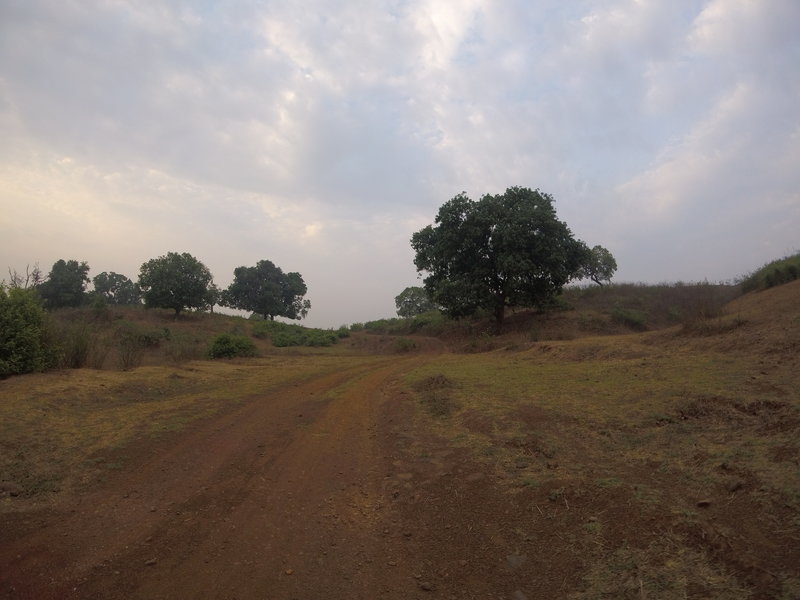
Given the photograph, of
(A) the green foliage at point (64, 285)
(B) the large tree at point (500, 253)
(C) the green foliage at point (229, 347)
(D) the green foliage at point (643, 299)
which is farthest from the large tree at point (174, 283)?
(D) the green foliage at point (643, 299)

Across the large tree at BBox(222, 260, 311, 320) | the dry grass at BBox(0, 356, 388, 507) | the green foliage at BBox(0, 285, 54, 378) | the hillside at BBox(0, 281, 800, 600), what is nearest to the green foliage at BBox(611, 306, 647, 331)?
the hillside at BBox(0, 281, 800, 600)

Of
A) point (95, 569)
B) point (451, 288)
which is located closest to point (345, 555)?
point (95, 569)

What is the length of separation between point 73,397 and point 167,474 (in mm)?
5551

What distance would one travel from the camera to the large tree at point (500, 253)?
2572 centimetres

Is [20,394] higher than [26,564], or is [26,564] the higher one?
[20,394]

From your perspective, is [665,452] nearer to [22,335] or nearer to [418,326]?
[22,335]

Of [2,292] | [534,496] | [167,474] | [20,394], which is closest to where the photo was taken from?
[534,496]

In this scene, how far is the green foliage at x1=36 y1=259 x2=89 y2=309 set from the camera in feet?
177

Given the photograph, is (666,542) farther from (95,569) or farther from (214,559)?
(95,569)

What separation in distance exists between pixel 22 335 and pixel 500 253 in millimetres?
21009

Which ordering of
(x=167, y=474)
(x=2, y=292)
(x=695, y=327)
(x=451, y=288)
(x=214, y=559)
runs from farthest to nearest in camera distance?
(x=451, y=288) → (x=695, y=327) → (x=2, y=292) → (x=167, y=474) → (x=214, y=559)

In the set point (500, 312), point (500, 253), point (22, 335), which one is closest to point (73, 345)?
point (22, 335)

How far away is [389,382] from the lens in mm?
14008

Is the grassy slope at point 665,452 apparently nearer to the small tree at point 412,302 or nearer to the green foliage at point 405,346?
the green foliage at point 405,346
